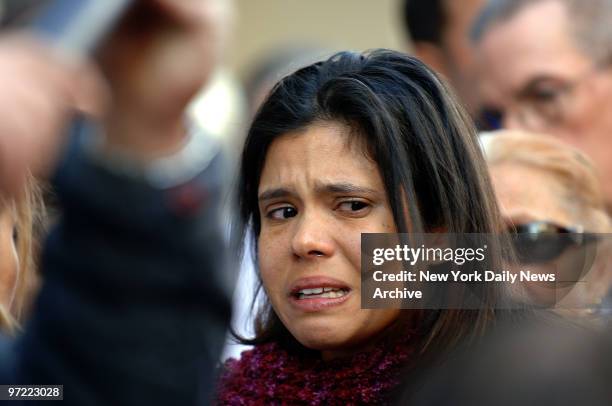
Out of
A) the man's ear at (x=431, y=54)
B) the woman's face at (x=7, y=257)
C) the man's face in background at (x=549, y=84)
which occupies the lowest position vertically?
the woman's face at (x=7, y=257)

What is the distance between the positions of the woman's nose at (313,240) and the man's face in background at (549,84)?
1.35m

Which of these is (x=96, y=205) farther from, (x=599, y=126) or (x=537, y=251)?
(x=599, y=126)

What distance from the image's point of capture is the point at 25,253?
7.91 feet

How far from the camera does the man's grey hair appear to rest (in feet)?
11.4

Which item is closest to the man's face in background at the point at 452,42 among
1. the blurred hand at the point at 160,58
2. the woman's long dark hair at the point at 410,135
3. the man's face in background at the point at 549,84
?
the man's face in background at the point at 549,84

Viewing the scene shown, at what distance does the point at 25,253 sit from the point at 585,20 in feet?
6.51

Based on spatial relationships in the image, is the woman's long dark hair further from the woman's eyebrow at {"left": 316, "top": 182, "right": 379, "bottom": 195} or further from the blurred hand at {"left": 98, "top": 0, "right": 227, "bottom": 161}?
the blurred hand at {"left": 98, "top": 0, "right": 227, "bottom": 161}

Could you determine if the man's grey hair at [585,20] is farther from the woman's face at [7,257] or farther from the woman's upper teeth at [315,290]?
the woman's face at [7,257]

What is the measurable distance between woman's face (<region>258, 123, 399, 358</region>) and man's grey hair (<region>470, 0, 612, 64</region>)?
143cm

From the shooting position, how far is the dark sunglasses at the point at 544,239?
2.55 metres

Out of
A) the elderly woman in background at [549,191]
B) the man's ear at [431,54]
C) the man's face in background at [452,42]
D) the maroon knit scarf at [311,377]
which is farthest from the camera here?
the man's ear at [431,54]

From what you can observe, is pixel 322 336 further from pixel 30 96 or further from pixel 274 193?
pixel 30 96

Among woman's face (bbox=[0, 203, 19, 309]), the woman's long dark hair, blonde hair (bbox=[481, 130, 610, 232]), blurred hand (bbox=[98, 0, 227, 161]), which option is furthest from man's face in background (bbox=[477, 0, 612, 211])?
blurred hand (bbox=[98, 0, 227, 161])

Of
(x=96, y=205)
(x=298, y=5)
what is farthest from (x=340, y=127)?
(x=298, y=5)
